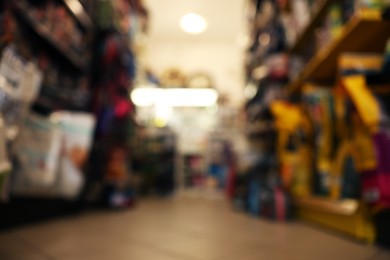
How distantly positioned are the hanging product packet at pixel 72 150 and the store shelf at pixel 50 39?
13.9 inches

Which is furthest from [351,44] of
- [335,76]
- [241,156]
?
[241,156]

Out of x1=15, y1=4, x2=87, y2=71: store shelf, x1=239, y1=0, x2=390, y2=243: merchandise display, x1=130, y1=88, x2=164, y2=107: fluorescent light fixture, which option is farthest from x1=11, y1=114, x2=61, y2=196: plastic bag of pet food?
x1=130, y1=88, x2=164, y2=107: fluorescent light fixture

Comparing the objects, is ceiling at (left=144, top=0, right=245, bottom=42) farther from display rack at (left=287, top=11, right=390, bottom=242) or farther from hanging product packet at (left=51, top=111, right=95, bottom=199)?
hanging product packet at (left=51, top=111, right=95, bottom=199)

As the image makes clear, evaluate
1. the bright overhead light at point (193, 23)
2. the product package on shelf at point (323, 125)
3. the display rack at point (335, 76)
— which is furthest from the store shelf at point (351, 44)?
the bright overhead light at point (193, 23)

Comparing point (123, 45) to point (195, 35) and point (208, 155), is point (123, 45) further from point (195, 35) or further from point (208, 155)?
point (195, 35)

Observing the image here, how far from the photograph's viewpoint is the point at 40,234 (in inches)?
43.7

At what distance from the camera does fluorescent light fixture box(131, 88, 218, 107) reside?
209 inches

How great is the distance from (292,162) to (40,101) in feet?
4.88

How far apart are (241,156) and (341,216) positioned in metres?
1.79

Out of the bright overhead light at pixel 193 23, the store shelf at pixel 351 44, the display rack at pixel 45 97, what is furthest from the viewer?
the bright overhead light at pixel 193 23

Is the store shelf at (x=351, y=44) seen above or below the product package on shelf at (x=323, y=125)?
above

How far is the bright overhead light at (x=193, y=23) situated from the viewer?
15.3 ft

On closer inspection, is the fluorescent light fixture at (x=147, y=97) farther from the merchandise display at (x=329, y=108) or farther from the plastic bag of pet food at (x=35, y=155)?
the plastic bag of pet food at (x=35, y=155)

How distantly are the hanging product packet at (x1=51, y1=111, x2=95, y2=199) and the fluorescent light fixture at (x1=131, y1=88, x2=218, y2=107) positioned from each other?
12.5ft
